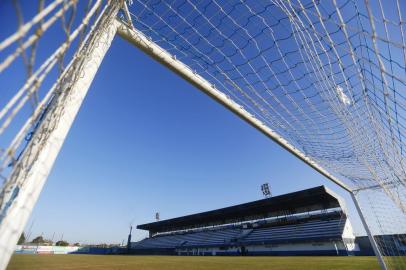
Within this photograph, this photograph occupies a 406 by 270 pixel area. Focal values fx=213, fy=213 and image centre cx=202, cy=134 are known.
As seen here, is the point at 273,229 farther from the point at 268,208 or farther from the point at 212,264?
the point at 212,264

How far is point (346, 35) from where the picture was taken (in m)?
2.13

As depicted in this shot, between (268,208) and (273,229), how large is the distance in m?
2.82

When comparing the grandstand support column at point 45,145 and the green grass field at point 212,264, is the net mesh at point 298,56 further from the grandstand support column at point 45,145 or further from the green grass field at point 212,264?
the green grass field at point 212,264

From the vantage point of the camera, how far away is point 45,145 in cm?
112

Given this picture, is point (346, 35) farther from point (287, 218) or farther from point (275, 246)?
point (287, 218)

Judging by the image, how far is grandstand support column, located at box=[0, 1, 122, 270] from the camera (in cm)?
90

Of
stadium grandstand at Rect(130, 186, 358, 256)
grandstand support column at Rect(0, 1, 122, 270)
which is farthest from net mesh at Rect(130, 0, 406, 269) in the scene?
stadium grandstand at Rect(130, 186, 358, 256)

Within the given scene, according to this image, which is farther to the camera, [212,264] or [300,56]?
[212,264]

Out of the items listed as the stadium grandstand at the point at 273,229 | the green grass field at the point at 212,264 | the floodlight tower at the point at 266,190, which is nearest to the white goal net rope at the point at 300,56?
the green grass field at the point at 212,264

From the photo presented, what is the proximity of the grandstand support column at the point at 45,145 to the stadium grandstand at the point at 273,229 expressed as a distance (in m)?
23.9

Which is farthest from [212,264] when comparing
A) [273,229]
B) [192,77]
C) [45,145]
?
[273,229]

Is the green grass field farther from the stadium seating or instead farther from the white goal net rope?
the stadium seating

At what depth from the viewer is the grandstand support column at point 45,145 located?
0.90 metres

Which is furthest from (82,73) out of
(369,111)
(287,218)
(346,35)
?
(287,218)
